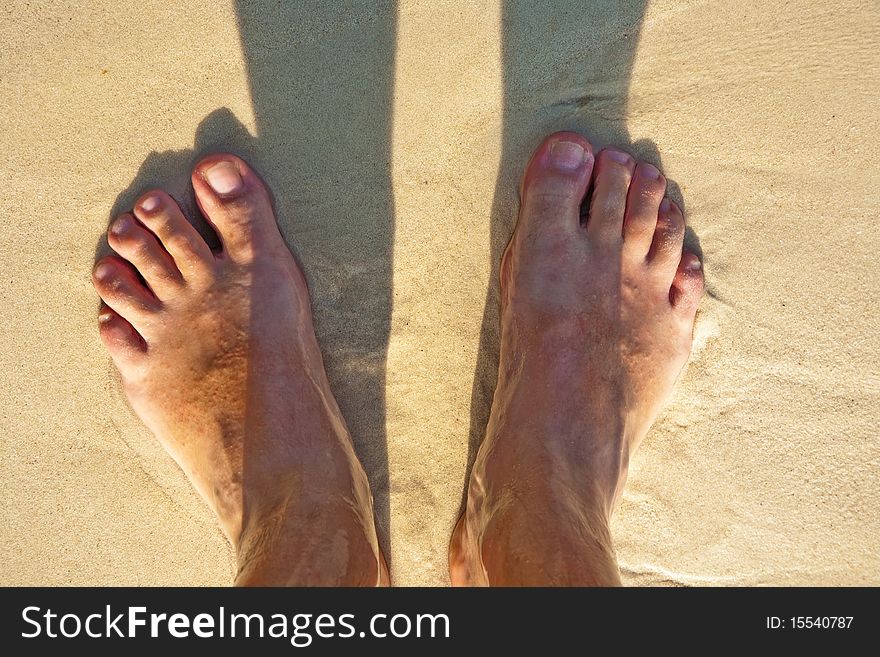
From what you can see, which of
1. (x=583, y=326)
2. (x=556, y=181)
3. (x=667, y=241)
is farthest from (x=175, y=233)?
(x=667, y=241)

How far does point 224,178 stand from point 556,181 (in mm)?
953

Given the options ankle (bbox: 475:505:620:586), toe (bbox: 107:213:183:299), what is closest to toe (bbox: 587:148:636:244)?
ankle (bbox: 475:505:620:586)

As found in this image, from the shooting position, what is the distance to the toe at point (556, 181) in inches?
73.0

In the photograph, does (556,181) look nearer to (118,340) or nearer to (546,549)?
(546,549)

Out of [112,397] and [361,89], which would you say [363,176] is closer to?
[361,89]

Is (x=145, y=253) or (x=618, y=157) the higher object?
(x=618, y=157)

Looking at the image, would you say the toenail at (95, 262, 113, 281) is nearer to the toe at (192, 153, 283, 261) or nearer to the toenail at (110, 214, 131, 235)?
the toenail at (110, 214, 131, 235)

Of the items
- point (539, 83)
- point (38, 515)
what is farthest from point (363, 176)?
point (38, 515)

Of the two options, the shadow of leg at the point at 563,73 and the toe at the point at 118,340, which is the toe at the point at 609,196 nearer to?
the shadow of leg at the point at 563,73

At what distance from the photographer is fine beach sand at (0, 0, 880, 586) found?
1.85m

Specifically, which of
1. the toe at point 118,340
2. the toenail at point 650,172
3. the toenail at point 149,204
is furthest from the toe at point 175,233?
the toenail at point 650,172

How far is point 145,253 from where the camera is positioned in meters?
1.87

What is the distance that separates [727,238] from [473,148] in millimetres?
807

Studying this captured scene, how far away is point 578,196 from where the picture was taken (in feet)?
6.23
